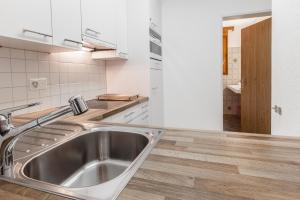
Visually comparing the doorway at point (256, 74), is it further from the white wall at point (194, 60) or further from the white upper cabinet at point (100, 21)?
the white upper cabinet at point (100, 21)

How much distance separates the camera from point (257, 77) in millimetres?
2582

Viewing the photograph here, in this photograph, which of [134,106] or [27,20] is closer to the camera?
[27,20]

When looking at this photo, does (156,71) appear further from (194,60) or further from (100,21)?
(100,21)

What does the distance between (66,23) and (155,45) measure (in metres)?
1.35

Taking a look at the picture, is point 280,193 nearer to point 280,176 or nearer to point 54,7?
point 280,176

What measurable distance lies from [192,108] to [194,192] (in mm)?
2444

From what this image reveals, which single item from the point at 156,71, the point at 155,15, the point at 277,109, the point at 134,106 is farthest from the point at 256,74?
the point at 134,106

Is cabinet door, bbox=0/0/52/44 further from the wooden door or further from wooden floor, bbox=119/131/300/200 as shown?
the wooden door

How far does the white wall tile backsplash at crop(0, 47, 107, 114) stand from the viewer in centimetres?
120

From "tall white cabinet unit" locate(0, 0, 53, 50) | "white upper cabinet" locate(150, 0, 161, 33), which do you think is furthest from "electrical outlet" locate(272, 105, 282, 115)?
"tall white cabinet unit" locate(0, 0, 53, 50)

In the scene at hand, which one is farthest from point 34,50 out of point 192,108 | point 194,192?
point 192,108

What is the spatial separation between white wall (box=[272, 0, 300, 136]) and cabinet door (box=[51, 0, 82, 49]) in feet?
4.71

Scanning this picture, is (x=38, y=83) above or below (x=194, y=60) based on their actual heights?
below

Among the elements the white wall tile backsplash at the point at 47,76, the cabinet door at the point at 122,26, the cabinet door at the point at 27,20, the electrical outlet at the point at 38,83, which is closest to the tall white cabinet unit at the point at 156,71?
the cabinet door at the point at 122,26
